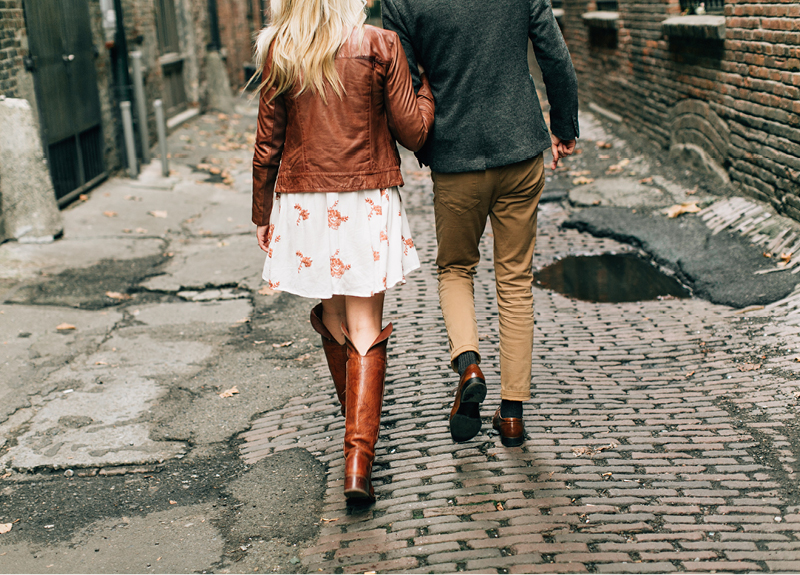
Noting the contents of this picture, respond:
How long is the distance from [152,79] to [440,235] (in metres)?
9.41

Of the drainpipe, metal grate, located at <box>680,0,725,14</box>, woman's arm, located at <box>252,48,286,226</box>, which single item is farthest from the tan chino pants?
the drainpipe

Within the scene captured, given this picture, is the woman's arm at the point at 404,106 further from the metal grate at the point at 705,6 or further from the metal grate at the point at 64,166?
the metal grate at the point at 64,166

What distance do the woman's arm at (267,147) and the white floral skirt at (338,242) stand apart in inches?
3.3

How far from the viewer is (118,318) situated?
5.18m

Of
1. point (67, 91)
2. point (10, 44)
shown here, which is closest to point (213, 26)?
point (67, 91)

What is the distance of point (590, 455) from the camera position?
320cm

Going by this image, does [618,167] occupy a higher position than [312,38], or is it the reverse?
[312,38]

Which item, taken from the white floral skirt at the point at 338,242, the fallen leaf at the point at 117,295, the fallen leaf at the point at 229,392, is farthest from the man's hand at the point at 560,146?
the fallen leaf at the point at 117,295

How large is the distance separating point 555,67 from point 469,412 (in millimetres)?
1357

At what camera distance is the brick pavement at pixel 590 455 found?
2.58 metres

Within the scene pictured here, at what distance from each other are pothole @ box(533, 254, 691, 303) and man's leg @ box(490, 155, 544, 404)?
2243mm

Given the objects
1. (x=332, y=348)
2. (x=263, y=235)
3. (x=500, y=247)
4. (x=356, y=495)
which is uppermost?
(x=263, y=235)

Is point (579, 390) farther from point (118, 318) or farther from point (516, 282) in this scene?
point (118, 318)

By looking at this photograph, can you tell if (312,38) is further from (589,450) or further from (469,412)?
(589,450)
